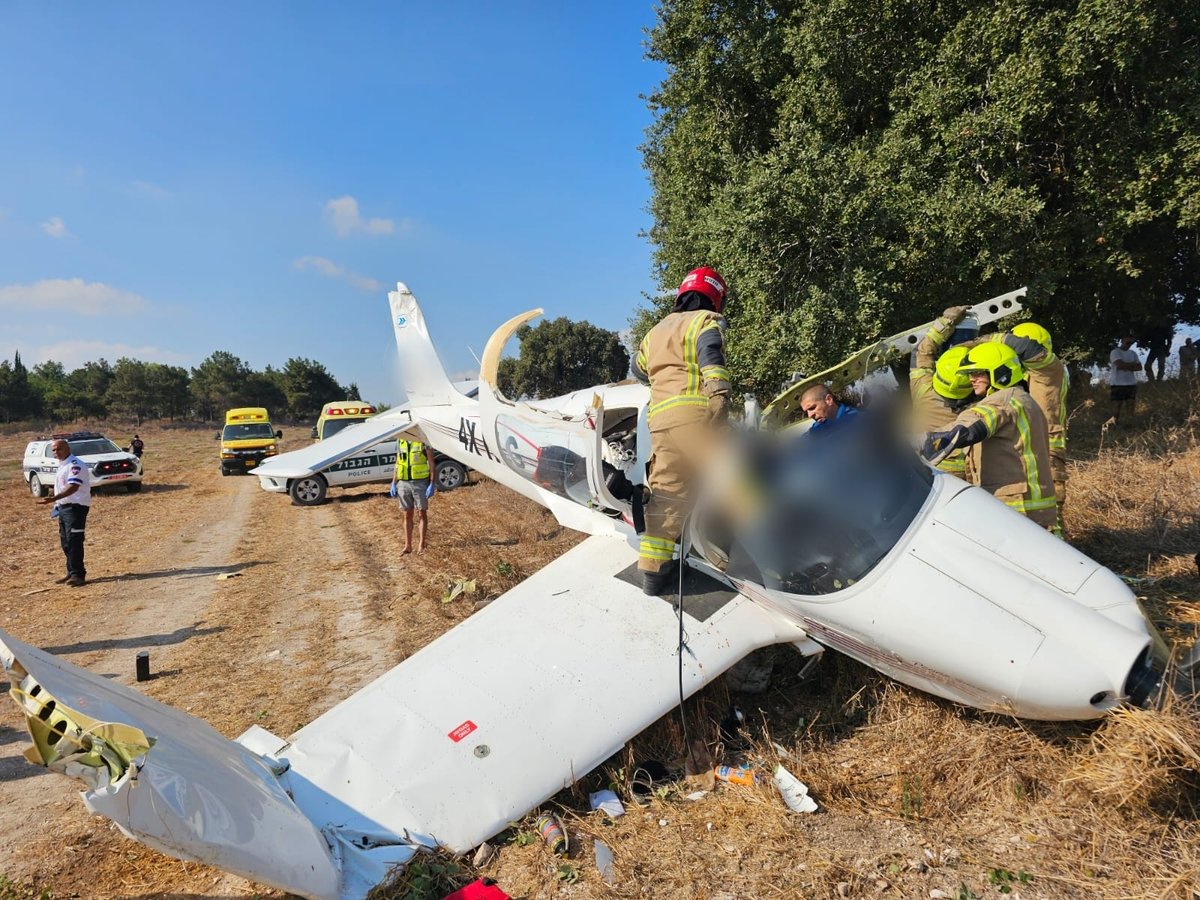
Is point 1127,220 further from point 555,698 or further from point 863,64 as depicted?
point 555,698

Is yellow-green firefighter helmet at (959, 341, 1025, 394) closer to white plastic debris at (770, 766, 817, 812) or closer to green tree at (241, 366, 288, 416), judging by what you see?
white plastic debris at (770, 766, 817, 812)

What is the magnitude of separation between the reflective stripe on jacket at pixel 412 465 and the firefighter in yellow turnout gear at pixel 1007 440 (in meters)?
6.65

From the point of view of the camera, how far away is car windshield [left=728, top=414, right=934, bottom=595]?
3.18m

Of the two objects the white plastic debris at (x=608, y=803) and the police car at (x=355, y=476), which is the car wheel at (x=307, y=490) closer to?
the police car at (x=355, y=476)

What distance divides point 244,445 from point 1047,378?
20663mm

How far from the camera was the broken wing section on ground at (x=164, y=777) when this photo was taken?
1.79 m

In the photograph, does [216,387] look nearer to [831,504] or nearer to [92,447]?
[92,447]

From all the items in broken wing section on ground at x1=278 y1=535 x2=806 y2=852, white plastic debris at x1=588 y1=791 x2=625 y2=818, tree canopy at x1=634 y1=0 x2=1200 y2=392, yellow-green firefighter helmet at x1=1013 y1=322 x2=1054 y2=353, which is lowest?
white plastic debris at x1=588 y1=791 x2=625 y2=818

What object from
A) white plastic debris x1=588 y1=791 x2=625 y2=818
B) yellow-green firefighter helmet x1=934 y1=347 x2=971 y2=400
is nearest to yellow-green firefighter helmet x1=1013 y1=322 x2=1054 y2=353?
yellow-green firefighter helmet x1=934 y1=347 x2=971 y2=400

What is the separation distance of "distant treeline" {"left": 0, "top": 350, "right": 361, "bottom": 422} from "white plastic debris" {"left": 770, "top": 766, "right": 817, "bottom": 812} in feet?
181

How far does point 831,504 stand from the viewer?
325 cm

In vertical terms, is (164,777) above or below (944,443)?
below

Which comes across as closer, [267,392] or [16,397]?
[16,397]

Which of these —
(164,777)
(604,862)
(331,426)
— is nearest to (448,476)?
(331,426)
